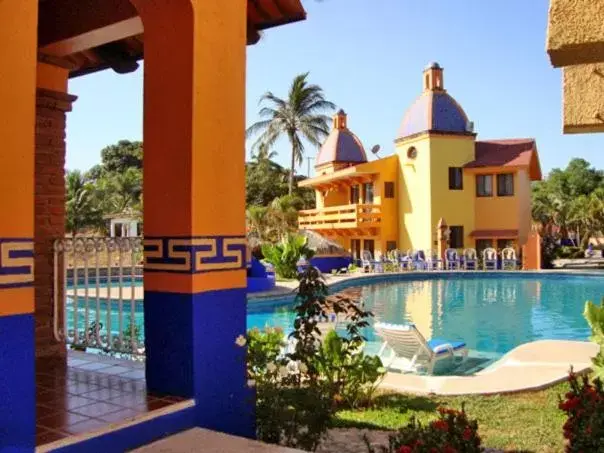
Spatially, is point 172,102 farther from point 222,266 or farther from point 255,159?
point 255,159

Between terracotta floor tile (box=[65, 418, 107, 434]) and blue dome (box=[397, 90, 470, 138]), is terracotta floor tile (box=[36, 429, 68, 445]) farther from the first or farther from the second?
blue dome (box=[397, 90, 470, 138])

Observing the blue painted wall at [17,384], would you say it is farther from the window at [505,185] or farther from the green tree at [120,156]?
the green tree at [120,156]

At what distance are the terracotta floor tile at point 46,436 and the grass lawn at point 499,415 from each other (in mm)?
2933

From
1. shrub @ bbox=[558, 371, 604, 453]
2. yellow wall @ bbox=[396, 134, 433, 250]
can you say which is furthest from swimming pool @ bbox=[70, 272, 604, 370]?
shrub @ bbox=[558, 371, 604, 453]

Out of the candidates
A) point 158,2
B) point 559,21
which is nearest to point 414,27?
point 158,2

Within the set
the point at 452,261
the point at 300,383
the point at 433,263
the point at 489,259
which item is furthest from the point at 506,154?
the point at 300,383

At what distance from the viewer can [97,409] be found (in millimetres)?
3969

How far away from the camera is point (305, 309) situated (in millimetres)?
4871

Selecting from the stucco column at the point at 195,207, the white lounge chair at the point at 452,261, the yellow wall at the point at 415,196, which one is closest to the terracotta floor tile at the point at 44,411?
the stucco column at the point at 195,207

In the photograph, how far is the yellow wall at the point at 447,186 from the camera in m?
29.4

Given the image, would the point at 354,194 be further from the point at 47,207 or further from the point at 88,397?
the point at 88,397

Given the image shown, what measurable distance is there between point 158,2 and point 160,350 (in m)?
2.42

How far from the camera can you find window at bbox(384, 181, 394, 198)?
31.0 metres

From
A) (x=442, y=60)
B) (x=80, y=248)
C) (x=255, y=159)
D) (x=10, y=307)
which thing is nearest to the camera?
(x=10, y=307)
